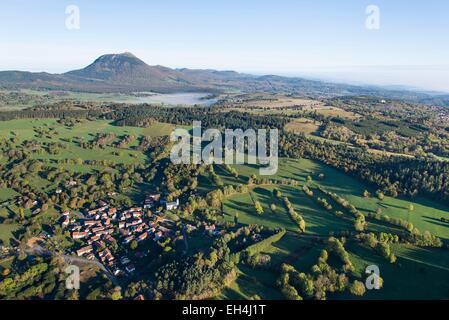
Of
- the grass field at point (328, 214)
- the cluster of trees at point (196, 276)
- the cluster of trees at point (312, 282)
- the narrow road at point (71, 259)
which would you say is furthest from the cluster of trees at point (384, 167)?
the narrow road at point (71, 259)

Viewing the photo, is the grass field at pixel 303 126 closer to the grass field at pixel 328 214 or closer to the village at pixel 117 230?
the grass field at pixel 328 214

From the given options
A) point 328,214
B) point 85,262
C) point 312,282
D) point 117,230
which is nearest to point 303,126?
point 328,214

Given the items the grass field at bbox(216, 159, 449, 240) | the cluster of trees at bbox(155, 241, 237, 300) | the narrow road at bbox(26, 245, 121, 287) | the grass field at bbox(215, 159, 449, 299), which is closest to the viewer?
the cluster of trees at bbox(155, 241, 237, 300)

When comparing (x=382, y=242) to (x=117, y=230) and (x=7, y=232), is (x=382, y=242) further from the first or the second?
(x=7, y=232)

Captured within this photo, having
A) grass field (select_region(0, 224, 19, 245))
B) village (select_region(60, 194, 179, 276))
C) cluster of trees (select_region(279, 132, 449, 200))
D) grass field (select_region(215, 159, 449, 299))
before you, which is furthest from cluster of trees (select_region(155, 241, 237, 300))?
cluster of trees (select_region(279, 132, 449, 200))

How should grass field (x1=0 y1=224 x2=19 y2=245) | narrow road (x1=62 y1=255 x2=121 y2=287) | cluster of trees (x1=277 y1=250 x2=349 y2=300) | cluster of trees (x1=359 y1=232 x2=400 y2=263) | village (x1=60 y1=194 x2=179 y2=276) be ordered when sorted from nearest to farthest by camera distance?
cluster of trees (x1=277 y1=250 x2=349 y2=300)
narrow road (x1=62 y1=255 x2=121 y2=287)
cluster of trees (x1=359 y1=232 x2=400 y2=263)
village (x1=60 y1=194 x2=179 y2=276)
grass field (x1=0 y1=224 x2=19 y2=245)

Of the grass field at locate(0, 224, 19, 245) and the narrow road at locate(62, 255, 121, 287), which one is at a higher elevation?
the grass field at locate(0, 224, 19, 245)

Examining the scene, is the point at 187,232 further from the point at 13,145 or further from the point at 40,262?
the point at 13,145

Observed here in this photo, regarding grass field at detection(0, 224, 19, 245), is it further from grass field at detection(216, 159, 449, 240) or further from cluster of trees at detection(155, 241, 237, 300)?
grass field at detection(216, 159, 449, 240)
